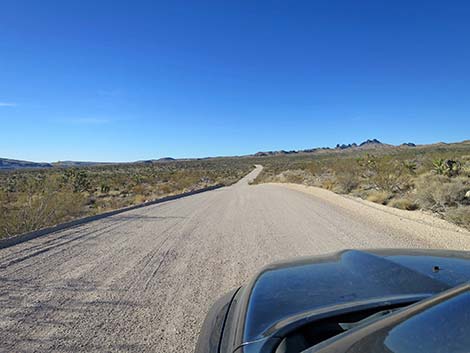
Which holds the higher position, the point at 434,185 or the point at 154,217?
the point at 434,185

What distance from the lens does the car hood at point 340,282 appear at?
1879mm

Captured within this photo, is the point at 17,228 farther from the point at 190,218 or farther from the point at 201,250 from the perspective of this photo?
the point at 201,250

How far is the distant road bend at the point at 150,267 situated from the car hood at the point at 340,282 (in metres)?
1.45

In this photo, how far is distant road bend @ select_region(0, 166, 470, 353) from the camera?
343cm

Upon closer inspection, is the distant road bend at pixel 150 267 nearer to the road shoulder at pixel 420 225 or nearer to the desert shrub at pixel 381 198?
the road shoulder at pixel 420 225

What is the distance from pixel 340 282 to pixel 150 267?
4158 millimetres

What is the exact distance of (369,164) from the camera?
22.9m

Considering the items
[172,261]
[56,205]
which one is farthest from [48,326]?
[56,205]

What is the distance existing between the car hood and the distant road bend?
1.45 metres

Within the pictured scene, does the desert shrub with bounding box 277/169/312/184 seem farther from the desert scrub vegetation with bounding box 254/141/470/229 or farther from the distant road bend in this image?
the distant road bend

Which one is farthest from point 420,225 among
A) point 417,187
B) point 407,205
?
point 417,187

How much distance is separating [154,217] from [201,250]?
5.32 meters

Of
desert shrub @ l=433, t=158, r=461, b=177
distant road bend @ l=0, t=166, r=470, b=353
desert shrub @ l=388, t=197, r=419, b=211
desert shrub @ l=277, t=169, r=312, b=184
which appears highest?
desert shrub @ l=433, t=158, r=461, b=177

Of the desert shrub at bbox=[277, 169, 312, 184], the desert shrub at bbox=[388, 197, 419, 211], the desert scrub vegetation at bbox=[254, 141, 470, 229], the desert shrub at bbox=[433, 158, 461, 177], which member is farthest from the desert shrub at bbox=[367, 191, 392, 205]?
the desert shrub at bbox=[277, 169, 312, 184]
